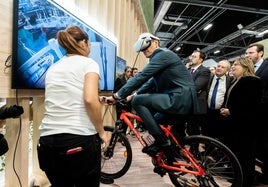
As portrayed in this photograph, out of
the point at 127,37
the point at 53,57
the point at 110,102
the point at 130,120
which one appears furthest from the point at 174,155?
the point at 127,37

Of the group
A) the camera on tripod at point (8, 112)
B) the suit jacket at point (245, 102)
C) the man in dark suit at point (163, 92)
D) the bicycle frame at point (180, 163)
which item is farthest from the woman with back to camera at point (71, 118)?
the suit jacket at point (245, 102)

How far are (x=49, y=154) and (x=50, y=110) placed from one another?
25 cm

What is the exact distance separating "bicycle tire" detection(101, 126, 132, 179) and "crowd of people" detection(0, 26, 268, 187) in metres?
0.38

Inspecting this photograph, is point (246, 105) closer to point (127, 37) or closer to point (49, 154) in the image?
point (49, 154)

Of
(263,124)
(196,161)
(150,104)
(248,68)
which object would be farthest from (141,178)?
(248,68)

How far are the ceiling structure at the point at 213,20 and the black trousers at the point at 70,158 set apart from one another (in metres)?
8.48

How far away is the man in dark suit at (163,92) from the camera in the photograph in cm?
261

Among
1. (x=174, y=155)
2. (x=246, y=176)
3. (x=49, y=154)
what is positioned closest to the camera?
(x=49, y=154)

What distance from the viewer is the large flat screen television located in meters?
2.02

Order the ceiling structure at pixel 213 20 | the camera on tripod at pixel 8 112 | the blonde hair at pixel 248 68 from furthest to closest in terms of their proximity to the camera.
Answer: the ceiling structure at pixel 213 20, the blonde hair at pixel 248 68, the camera on tripod at pixel 8 112

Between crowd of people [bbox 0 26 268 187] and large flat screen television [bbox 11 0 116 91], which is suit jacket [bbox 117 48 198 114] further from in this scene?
large flat screen television [bbox 11 0 116 91]

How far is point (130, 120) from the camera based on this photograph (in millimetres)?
3018

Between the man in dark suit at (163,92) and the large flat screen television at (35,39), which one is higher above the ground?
the large flat screen television at (35,39)

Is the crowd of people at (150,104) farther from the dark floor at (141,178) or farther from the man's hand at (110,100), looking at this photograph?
the dark floor at (141,178)
